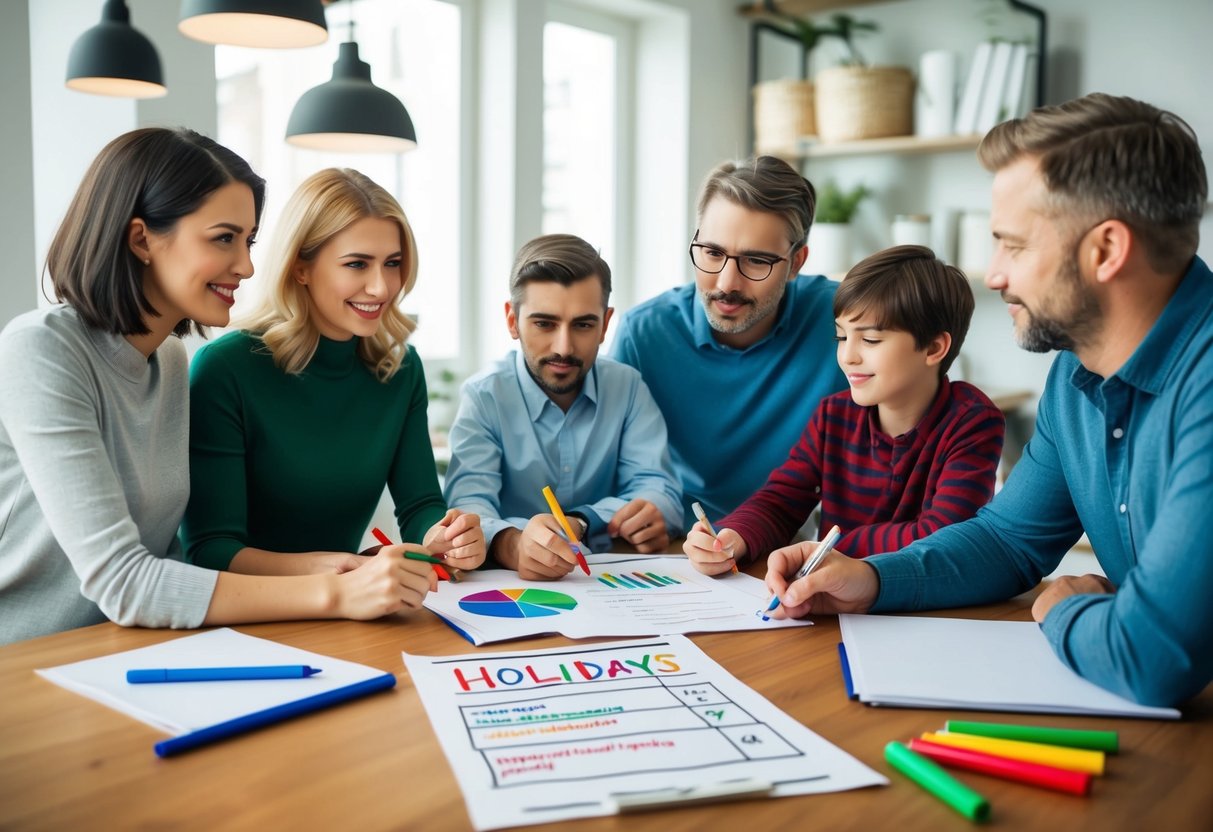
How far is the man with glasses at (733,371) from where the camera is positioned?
2133mm

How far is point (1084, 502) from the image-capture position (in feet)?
4.16

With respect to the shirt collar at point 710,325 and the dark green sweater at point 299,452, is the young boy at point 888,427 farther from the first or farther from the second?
the dark green sweater at point 299,452

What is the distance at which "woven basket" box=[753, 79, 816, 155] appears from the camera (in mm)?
3898

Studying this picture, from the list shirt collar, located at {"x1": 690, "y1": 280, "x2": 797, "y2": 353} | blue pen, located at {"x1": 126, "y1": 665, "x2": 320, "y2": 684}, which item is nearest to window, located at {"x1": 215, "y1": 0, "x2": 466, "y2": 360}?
shirt collar, located at {"x1": 690, "y1": 280, "x2": 797, "y2": 353}

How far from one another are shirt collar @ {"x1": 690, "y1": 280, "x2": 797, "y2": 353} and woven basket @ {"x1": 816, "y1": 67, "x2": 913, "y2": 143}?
1.77 meters

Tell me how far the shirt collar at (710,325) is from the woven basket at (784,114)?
1914 mm

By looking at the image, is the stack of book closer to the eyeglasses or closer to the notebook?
the eyeglasses

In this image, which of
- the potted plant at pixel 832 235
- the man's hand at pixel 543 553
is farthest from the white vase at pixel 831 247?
the man's hand at pixel 543 553

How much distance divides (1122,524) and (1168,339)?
0.22 meters

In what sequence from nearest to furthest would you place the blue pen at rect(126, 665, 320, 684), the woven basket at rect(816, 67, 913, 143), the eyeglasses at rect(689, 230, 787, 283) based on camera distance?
1. the blue pen at rect(126, 665, 320, 684)
2. the eyeglasses at rect(689, 230, 787, 283)
3. the woven basket at rect(816, 67, 913, 143)

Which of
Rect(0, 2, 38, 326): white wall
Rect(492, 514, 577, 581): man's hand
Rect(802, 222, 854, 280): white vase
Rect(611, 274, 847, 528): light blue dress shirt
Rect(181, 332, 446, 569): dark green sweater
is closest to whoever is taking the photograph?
Rect(492, 514, 577, 581): man's hand

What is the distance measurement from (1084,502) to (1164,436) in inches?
8.1

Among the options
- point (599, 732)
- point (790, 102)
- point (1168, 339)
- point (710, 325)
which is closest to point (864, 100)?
point (790, 102)

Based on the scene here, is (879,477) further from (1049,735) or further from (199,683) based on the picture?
(199,683)
